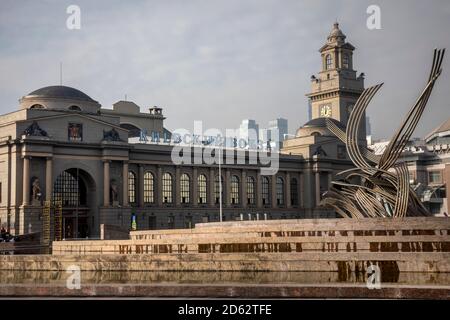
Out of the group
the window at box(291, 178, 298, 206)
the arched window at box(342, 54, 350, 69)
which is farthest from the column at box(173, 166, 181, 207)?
the arched window at box(342, 54, 350, 69)

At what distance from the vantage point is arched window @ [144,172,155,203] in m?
75.8

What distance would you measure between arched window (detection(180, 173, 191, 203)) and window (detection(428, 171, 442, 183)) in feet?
126

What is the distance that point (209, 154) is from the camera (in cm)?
8150

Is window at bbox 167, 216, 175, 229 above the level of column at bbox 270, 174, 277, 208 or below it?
below

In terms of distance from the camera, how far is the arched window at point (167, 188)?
77438 mm

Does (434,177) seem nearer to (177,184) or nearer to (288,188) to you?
(288,188)

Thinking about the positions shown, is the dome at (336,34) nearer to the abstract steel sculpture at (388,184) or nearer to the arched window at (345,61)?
the arched window at (345,61)

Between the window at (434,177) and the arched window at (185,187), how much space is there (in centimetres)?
3838

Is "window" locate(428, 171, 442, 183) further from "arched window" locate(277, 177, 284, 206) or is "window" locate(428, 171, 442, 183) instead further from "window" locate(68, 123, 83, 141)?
"window" locate(68, 123, 83, 141)

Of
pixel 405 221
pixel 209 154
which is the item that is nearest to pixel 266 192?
pixel 209 154

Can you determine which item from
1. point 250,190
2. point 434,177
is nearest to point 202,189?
point 250,190

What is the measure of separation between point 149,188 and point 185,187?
5516 mm

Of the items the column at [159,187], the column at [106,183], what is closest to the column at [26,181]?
the column at [106,183]

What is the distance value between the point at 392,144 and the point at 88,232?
44.2 m
